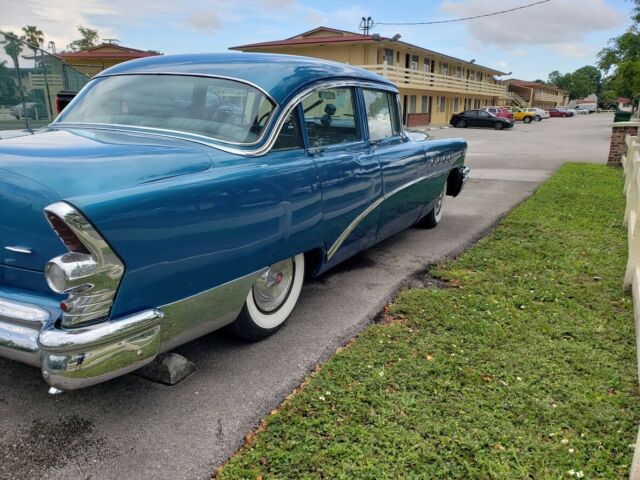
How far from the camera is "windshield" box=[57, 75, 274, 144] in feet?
9.85

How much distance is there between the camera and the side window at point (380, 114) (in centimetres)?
425

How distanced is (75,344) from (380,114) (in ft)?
10.9

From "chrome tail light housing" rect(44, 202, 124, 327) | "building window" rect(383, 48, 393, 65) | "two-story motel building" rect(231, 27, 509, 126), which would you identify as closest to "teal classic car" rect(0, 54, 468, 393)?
"chrome tail light housing" rect(44, 202, 124, 327)

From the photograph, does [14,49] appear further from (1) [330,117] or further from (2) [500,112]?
(2) [500,112]

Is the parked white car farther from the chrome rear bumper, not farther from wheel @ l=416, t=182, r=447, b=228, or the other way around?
the chrome rear bumper

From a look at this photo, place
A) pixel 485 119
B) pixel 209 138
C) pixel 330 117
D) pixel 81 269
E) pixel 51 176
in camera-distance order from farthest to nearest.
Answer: pixel 485 119
pixel 330 117
pixel 209 138
pixel 51 176
pixel 81 269

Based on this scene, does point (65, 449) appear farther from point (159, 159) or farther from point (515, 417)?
point (515, 417)

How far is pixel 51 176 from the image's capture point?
82.8 inches

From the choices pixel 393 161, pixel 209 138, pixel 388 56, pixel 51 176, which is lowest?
pixel 393 161

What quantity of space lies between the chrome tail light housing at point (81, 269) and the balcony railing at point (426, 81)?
26964 mm

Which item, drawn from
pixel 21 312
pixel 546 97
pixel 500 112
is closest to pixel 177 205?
pixel 21 312

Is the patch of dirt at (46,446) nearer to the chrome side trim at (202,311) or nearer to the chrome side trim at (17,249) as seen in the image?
the chrome side trim at (202,311)

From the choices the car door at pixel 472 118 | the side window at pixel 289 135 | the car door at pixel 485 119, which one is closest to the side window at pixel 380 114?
the side window at pixel 289 135

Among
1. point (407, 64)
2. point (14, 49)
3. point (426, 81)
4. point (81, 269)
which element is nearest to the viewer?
point (81, 269)
